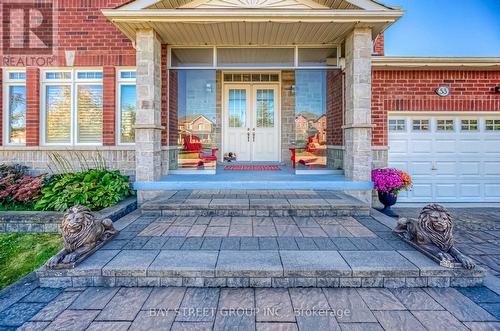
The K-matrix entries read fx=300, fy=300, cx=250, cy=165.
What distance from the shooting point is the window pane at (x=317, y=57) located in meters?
6.33

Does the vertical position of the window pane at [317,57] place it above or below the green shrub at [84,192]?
above

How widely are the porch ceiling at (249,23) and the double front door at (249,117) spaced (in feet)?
9.35

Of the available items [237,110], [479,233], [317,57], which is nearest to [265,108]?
[237,110]

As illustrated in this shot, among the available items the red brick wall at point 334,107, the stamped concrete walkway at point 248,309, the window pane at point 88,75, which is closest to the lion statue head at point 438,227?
the stamped concrete walkway at point 248,309

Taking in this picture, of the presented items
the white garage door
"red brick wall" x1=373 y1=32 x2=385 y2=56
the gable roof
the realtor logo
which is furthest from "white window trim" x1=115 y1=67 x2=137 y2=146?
the white garage door

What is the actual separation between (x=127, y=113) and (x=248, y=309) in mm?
5678

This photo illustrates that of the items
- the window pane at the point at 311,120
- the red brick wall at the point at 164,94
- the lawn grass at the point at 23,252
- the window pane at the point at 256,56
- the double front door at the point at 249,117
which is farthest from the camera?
the double front door at the point at 249,117

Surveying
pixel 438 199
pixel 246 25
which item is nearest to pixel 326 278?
pixel 246 25

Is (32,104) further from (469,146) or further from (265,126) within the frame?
(469,146)

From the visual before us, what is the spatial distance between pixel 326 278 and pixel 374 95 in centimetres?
519

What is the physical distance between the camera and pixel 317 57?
6348 mm

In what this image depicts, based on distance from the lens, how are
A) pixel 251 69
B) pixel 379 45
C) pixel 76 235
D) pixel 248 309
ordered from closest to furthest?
1. pixel 248 309
2. pixel 76 235
3. pixel 251 69
4. pixel 379 45

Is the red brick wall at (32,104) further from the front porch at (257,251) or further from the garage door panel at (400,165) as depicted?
the garage door panel at (400,165)

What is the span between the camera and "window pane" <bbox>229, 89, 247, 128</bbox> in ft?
29.4
